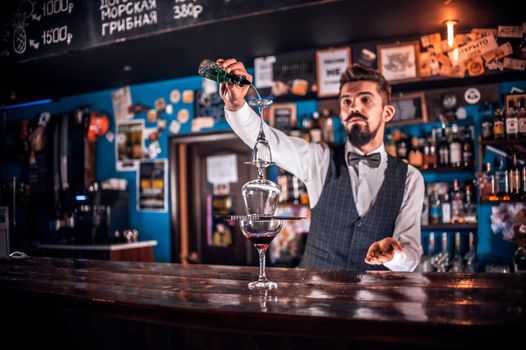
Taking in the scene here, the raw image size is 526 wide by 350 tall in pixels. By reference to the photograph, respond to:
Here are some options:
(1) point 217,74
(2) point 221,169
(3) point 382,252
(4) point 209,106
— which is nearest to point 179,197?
(2) point 221,169

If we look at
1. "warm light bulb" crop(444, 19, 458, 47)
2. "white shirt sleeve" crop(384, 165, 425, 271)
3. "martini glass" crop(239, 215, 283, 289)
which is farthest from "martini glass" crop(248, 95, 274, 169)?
"warm light bulb" crop(444, 19, 458, 47)

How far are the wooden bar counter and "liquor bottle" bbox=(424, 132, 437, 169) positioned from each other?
7.93 ft

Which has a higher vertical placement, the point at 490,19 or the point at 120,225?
the point at 490,19

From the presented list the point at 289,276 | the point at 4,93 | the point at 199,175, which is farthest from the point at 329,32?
the point at 4,93

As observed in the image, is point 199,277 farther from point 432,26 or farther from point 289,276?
point 432,26

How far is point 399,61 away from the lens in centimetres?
399

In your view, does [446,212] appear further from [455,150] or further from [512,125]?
[512,125]

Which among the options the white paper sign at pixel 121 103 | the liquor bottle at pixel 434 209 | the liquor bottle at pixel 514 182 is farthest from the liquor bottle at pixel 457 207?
the white paper sign at pixel 121 103

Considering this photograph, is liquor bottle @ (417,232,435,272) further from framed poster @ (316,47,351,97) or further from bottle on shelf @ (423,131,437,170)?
framed poster @ (316,47,351,97)

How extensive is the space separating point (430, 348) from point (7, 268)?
6.32 feet

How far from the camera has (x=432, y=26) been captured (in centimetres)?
377

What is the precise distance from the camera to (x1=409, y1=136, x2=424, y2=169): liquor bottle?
3988 mm

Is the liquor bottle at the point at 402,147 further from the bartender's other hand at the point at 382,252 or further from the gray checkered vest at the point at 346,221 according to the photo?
the bartender's other hand at the point at 382,252

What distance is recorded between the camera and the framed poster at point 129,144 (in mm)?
5637
